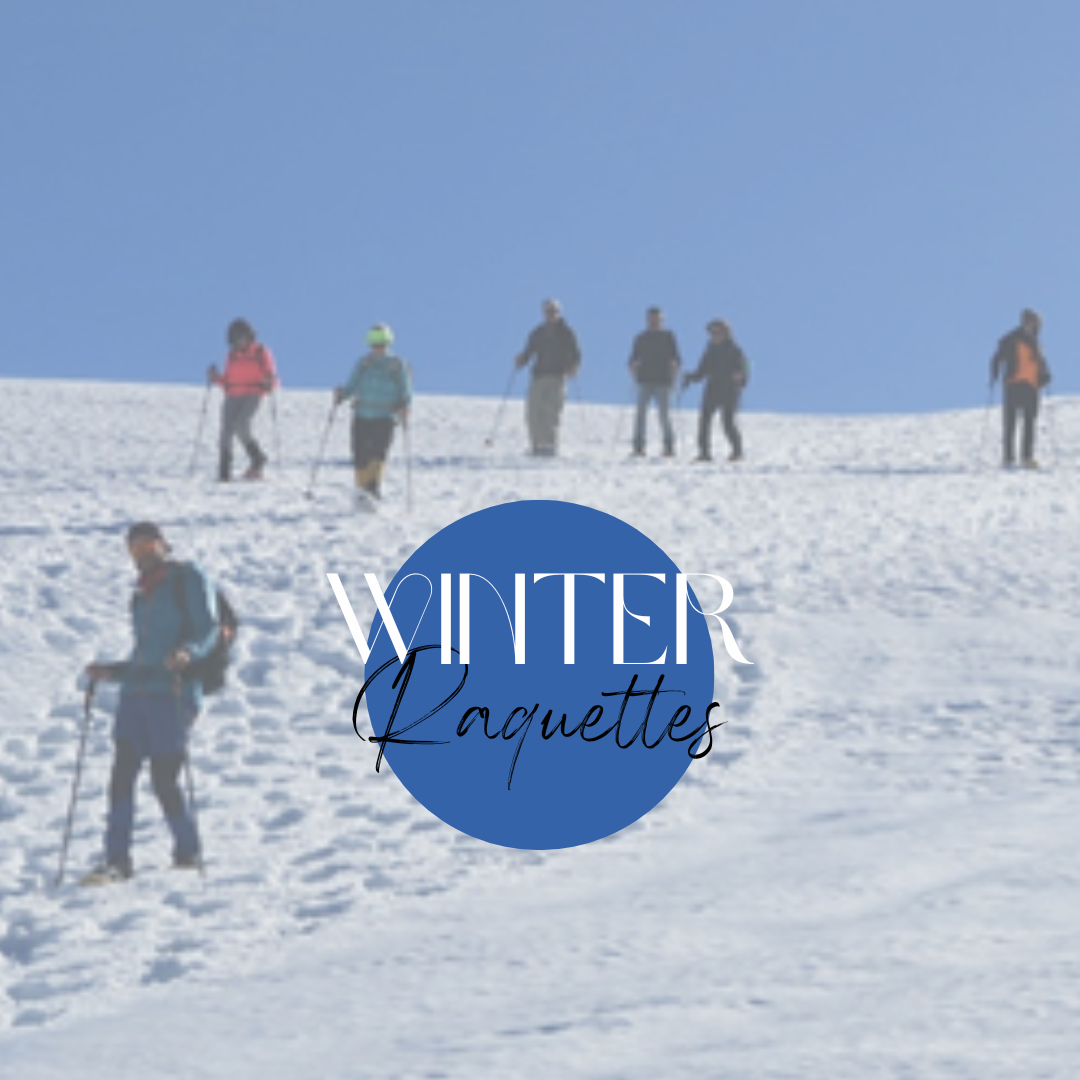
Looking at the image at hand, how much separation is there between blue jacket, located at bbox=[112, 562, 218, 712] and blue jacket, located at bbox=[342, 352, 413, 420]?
25.9 ft

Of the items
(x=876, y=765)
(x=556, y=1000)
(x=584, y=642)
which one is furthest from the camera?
(x=584, y=642)

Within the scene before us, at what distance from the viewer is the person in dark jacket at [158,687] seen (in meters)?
7.56

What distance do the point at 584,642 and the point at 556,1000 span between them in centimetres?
578

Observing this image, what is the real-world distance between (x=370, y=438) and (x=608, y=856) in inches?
323

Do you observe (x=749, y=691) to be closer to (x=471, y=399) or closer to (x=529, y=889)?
(x=529, y=889)

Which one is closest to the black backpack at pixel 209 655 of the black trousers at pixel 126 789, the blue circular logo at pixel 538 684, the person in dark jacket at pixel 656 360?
the black trousers at pixel 126 789

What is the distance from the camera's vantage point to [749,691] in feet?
36.1

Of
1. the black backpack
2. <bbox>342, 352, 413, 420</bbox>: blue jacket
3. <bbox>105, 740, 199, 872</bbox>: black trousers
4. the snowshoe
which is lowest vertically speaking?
the snowshoe

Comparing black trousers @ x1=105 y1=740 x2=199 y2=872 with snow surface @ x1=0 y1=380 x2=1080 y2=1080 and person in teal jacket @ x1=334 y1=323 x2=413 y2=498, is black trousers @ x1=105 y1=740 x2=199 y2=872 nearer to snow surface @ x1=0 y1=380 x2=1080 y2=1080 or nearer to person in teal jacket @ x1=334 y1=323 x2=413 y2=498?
snow surface @ x1=0 y1=380 x2=1080 y2=1080

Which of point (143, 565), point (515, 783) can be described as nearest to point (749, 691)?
point (515, 783)

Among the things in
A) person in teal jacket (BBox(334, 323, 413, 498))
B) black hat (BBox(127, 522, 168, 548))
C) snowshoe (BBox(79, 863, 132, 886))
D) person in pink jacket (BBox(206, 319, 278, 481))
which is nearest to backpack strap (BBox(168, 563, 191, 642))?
black hat (BBox(127, 522, 168, 548))

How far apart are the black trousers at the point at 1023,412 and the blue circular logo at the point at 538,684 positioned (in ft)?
26.3

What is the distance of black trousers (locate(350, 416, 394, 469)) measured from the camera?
15680 millimetres

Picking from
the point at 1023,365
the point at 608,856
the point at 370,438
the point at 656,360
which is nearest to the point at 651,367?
the point at 656,360
